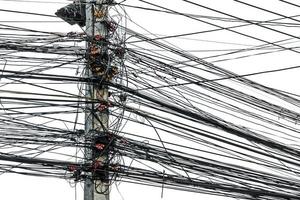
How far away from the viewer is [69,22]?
26.3 ft

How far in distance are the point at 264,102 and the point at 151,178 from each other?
2223 millimetres

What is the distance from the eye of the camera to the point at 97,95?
7180 millimetres

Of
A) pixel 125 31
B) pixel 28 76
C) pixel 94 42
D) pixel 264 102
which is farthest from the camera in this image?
pixel 264 102

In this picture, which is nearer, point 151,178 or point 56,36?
point 151,178

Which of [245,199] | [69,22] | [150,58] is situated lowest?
[245,199]

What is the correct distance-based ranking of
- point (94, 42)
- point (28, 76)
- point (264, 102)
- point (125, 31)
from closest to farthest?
point (28, 76), point (94, 42), point (125, 31), point (264, 102)

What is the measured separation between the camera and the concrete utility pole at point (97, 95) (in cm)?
691

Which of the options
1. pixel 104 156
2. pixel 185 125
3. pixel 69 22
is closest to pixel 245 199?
pixel 185 125

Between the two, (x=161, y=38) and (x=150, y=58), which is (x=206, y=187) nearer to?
(x=150, y=58)

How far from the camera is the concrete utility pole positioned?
6914 millimetres

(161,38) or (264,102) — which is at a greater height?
(161,38)

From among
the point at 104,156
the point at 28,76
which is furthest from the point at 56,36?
the point at 104,156

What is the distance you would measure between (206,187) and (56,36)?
91.0 inches

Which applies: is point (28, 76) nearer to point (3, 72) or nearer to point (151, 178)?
point (3, 72)
